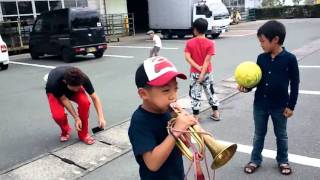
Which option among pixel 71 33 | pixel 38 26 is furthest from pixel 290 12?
pixel 71 33

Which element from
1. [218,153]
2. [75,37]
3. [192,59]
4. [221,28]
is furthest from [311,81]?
[221,28]

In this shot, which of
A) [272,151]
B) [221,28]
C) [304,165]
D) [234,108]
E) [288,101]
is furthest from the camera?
[221,28]

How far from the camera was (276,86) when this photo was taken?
378 centimetres

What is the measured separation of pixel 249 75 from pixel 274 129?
0.70 metres

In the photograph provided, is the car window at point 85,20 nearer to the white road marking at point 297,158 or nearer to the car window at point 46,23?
the car window at point 46,23

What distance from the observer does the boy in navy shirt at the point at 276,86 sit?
362 centimetres

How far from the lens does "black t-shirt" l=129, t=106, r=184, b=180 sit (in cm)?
204

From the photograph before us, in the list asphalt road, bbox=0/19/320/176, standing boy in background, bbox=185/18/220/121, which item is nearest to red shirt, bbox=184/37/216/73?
standing boy in background, bbox=185/18/220/121

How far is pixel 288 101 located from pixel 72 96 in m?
2.94

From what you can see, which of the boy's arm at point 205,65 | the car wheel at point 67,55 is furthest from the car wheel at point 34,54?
the boy's arm at point 205,65

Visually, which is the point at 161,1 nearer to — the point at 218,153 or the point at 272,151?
the point at 272,151

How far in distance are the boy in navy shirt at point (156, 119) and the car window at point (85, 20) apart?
1261 cm

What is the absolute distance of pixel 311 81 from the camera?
854 cm

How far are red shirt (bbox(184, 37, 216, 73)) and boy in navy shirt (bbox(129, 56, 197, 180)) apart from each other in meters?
3.67
